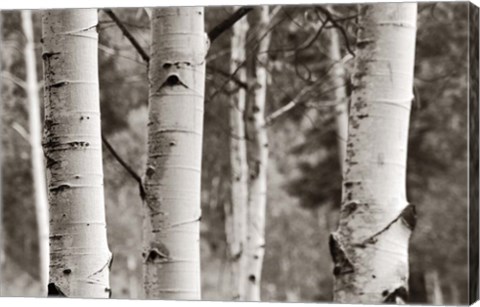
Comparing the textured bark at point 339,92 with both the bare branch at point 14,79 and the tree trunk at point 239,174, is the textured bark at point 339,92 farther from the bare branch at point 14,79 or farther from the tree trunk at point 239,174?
the bare branch at point 14,79

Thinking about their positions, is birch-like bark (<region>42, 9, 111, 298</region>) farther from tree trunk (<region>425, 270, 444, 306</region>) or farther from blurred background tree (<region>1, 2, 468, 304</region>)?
tree trunk (<region>425, 270, 444, 306</region>)

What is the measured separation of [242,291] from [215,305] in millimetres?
1943

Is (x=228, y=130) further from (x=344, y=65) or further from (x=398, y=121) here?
(x=398, y=121)

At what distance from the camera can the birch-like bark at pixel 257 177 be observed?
220 inches

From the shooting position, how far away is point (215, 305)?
4027 millimetres

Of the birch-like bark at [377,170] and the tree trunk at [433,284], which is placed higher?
the birch-like bark at [377,170]

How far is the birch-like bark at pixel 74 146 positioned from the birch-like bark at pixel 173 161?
0.19 metres

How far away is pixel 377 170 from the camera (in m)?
3.63

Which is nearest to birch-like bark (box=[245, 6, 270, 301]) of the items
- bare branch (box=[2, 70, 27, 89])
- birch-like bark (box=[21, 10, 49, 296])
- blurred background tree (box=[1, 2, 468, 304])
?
blurred background tree (box=[1, 2, 468, 304])

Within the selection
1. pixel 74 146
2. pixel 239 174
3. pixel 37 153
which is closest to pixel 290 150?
pixel 239 174

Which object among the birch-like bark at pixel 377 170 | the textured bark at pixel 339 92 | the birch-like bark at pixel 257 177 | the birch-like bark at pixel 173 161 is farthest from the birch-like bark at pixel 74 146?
the birch-like bark at pixel 257 177

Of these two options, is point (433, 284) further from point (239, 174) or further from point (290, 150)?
point (239, 174)

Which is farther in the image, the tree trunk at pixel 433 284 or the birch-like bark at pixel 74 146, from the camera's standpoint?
the tree trunk at pixel 433 284

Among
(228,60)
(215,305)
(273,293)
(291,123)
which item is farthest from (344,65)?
(273,293)
